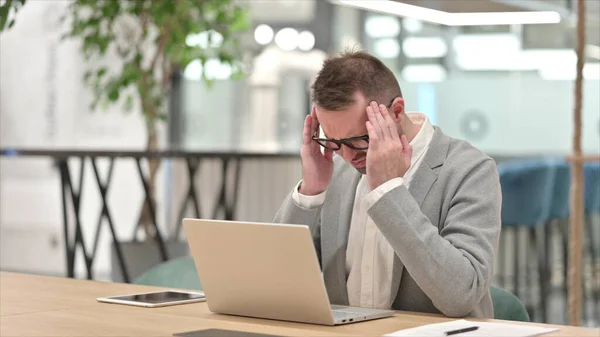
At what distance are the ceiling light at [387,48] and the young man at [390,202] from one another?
3.18 metres

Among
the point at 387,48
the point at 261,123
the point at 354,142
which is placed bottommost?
the point at 261,123

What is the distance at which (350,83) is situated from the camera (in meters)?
2.27

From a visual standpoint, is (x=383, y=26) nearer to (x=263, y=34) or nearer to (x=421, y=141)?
(x=263, y=34)

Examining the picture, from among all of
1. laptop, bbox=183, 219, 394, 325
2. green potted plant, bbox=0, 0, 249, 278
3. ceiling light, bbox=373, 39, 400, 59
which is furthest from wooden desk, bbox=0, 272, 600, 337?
ceiling light, bbox=373, 39, 400, 59

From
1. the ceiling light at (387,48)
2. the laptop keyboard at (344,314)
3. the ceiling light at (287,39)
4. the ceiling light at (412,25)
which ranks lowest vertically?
the laptop keyboard at (344,314)

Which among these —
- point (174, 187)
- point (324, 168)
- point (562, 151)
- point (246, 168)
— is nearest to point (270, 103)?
point (246, 168)

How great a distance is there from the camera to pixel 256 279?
1986 millimetres

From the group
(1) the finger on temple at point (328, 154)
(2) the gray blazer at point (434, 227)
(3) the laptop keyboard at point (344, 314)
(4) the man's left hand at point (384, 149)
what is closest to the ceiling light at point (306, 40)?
(2) the gray blazer at point (434, 227)

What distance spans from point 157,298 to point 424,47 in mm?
3502

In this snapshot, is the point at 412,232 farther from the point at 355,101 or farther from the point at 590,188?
the point at 590,188

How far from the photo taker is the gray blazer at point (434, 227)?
206 cm

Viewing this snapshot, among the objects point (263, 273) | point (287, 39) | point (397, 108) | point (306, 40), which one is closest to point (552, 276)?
point (306, 40)

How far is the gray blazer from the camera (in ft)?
6.76

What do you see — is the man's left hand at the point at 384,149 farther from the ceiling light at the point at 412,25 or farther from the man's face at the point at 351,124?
the ceiling light at the point at 412,25
